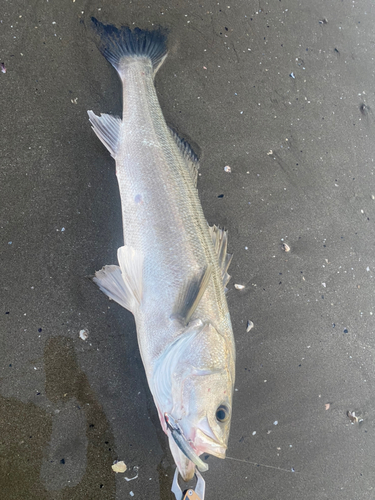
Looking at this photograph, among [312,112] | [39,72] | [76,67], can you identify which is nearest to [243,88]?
[312,112]

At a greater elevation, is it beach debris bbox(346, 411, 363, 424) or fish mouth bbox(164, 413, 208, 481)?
fish mouth bbox(164, 413, 208, 481)

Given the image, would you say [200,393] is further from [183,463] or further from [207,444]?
[183,463]

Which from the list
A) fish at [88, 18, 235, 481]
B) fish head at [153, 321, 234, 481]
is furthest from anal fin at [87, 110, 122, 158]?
fish head at [153, 321, 234, 481]

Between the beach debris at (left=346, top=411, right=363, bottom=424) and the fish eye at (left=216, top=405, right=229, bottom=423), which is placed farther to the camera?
the beach debris at (left=346, top=411, right=363, bottom=424)

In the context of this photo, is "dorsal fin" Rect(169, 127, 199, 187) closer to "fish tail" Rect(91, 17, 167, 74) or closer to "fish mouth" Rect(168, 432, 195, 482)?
"fish tail" Rect(91, 17, 167, 74)

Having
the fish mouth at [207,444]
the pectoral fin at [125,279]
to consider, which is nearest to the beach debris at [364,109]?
the pectoral fin at [125,279]

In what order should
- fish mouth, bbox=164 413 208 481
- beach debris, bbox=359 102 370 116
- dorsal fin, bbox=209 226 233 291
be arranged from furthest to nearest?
beach debris, bbox=359 102 370 116 → dorsal fin, bbox=209 226 233 291 → fish mouth, bbox=164 413 208 481

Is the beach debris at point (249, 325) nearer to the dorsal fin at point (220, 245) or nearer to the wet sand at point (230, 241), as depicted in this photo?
the wet sand at point (230, 241)

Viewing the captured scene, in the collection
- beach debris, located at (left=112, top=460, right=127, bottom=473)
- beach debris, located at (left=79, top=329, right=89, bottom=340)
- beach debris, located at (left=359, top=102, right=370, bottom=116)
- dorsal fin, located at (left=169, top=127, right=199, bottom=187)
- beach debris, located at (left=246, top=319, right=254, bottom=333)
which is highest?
beach debris, located at (left=359, top=102, right=370, bottom=116)
